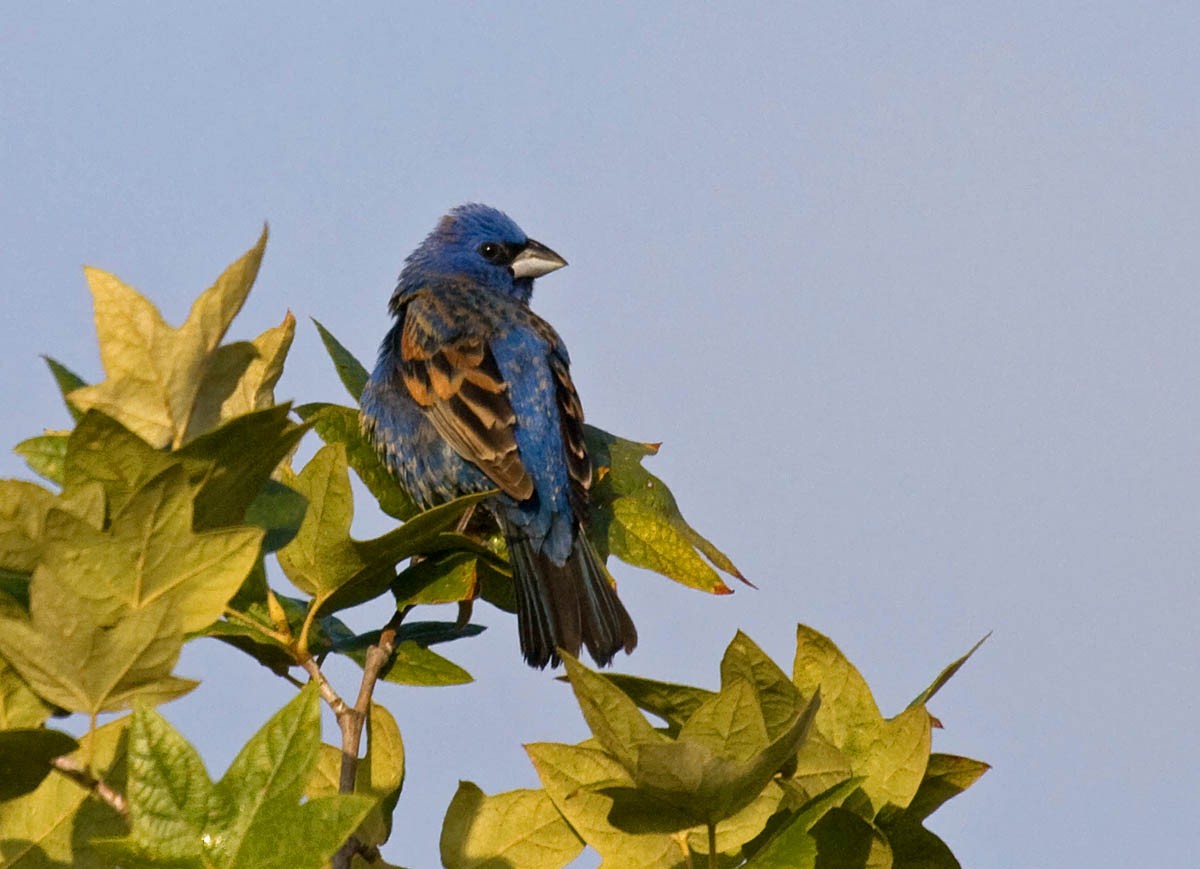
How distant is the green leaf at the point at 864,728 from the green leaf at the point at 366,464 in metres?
1.83

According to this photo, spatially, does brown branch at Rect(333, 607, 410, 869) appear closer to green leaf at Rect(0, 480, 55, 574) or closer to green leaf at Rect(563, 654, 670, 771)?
green leaf at Rect(563, 654, 670, 771)

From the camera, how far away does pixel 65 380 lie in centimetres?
259

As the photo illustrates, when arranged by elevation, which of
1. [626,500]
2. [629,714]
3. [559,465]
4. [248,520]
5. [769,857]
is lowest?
[769,857]

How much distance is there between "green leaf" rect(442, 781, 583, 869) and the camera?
2.88 m

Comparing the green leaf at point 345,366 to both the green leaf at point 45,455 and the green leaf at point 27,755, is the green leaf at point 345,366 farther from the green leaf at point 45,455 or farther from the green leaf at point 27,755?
the green leaf at point 27,755

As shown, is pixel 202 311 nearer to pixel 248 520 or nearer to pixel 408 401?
pixel 248 520

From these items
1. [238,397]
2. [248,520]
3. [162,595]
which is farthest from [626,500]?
[162,595]

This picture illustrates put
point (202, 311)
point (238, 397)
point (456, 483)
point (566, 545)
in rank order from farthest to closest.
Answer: point (456, 483) < point (566, 545) < point (238, 397) < point (202, 311)

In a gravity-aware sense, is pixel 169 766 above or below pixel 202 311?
below

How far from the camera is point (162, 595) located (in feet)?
7.18

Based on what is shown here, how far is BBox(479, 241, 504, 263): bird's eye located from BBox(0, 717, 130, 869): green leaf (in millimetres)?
5885

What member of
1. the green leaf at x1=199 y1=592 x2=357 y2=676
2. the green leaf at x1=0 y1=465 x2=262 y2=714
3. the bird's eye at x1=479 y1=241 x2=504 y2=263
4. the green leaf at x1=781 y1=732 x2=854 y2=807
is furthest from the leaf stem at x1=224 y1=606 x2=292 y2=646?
the bird's eye at x1=479 y1=241 x2=504 y2=263

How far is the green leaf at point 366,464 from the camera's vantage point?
4.31 meters

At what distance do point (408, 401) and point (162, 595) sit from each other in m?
4.45
